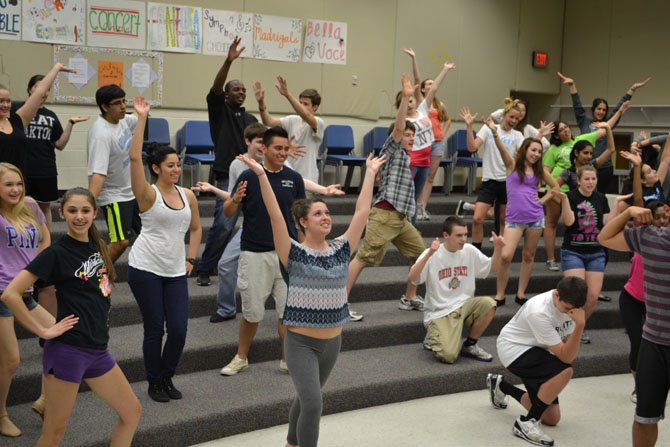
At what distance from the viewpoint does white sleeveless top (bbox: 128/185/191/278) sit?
4.23 m

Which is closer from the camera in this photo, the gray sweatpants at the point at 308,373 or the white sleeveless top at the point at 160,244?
the gray sweatpants at the point at 308,373

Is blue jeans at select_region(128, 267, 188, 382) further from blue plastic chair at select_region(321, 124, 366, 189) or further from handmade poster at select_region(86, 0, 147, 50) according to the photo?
blue plastic chair at select_region(321, 124, 366, 189)

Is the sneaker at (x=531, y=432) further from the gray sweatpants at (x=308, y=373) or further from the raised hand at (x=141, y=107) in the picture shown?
the raised hand at (x=141, y=107)

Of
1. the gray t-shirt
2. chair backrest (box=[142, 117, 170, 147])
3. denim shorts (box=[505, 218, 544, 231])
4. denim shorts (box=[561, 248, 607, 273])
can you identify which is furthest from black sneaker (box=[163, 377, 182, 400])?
chair backrest (box=[142, 117, 170, 147])

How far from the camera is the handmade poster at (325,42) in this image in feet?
30.9

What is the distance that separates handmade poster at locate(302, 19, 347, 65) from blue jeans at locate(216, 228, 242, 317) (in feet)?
14.6

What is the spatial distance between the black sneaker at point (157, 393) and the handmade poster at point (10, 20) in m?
4.54

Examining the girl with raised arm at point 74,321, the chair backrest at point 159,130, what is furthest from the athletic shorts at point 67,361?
the chair backrest at point 159,130

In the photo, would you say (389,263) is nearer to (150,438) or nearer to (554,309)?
(554,309)

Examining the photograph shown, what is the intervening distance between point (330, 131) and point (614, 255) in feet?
11.9

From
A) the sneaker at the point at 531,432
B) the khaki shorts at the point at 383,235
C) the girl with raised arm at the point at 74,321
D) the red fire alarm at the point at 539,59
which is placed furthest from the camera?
the red fire alarm at the point at 539,59

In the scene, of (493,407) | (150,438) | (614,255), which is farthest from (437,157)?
(150,438)

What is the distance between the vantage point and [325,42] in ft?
31.3

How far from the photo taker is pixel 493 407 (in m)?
5.17
